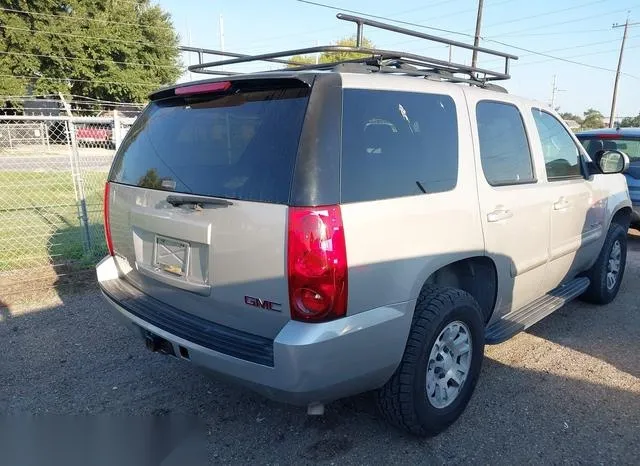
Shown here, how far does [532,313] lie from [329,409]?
1695 millimetres

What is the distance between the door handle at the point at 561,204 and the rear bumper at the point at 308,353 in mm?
1900

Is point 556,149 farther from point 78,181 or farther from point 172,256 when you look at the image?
point 78,181

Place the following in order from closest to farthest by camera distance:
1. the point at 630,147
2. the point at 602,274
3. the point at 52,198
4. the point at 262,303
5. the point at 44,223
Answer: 1. the point at 262,303
2. the point at 602,274
3. the point at 630,147
4. the point at 44,223
5. the point at 52,198

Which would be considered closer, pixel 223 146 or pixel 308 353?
pixel 308 353

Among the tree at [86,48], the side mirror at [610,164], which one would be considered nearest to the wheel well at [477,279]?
the side mirror at [610,164]

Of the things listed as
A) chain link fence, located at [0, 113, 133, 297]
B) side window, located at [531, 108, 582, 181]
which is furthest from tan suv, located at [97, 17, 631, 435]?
chain link fence, located at [0, 113, 133, 297]

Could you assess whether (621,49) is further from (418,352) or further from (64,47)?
(418,352)

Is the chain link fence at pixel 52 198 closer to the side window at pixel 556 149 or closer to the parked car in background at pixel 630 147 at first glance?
the side window at pixel 556 149

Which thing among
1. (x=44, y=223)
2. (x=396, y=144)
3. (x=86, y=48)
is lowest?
(x=44, y=223)

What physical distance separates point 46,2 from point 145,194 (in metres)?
37.5

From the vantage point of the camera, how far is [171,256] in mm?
2562

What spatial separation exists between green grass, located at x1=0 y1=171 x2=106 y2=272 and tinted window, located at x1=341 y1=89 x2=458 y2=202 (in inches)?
178

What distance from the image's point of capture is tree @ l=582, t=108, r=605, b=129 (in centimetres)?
5312

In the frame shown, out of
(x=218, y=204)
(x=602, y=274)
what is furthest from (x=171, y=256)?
(x=602, y=274)
